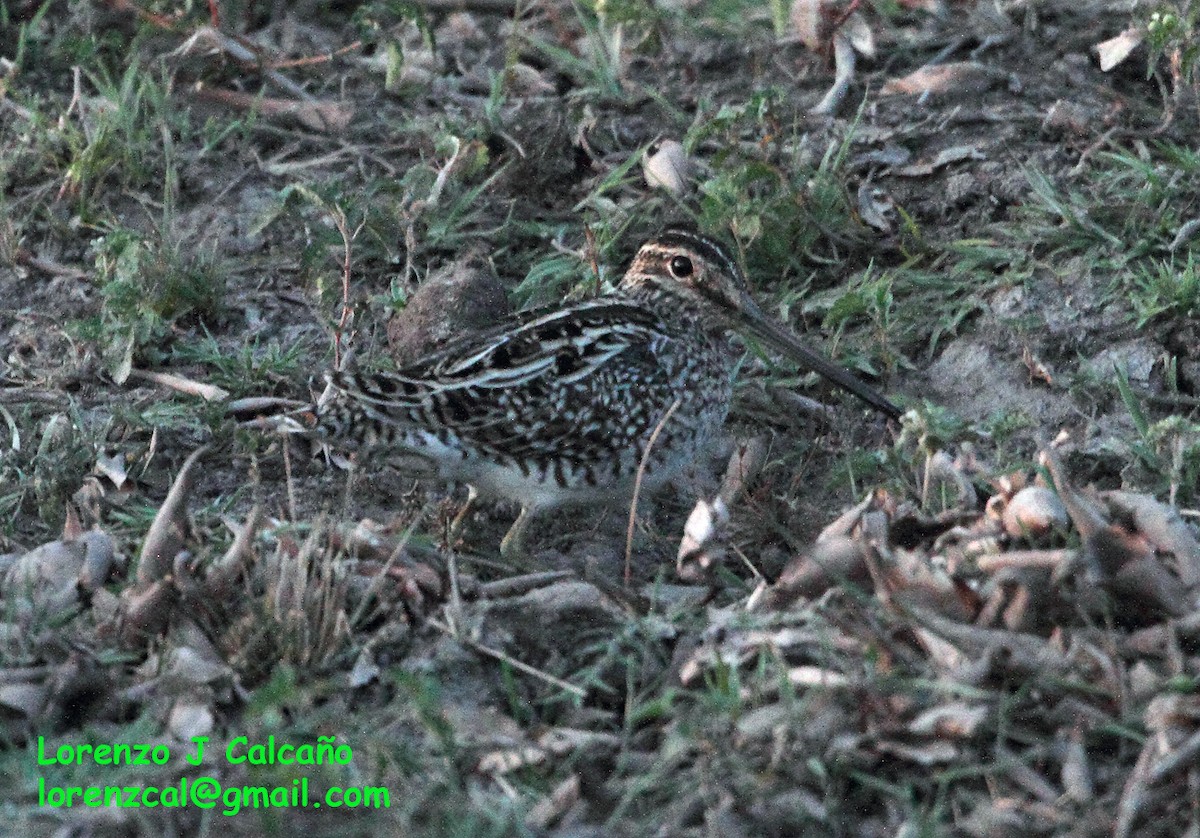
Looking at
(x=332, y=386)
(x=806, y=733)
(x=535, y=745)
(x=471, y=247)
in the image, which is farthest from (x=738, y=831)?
(x=471, y=247)

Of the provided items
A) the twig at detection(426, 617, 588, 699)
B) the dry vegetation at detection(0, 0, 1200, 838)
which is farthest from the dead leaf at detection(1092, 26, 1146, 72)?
the twig at detection(426, 617, 588, 699)

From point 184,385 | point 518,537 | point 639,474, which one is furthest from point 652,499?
point 184,385

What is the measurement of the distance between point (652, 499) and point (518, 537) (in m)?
0.59

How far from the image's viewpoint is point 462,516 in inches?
220

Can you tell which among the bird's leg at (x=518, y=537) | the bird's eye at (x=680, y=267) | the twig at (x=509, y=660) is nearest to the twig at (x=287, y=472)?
the twig at (x=509, y=660)

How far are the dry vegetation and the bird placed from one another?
0.20 m

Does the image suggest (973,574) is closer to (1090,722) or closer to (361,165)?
(1090,722)

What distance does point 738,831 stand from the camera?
3.95 metres

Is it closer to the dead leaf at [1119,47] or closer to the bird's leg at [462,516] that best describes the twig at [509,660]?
the bird's leg at [462,516]

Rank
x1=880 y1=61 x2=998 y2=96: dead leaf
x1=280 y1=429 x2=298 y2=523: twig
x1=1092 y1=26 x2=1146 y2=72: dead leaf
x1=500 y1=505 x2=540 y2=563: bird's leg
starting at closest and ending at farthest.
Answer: x1=280 y1=429 x2=298 y2=523: twig, x1=500 y1=505 x2=540 y2=563: bird's leg, x1=1092 y1=26 x2=1146 y2=72: dead leaf, x1=880 y1=61 x2=998 y2=96: dead leaf

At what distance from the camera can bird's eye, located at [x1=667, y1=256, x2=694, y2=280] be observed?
235 inches

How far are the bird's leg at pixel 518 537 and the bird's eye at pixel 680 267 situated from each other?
94 cm

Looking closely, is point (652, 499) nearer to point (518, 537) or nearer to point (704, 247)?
point (518, 537)

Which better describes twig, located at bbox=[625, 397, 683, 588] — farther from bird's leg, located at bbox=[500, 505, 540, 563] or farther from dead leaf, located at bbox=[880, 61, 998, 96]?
dead leaf, located at bbox=[880, 61, 998, 96]
